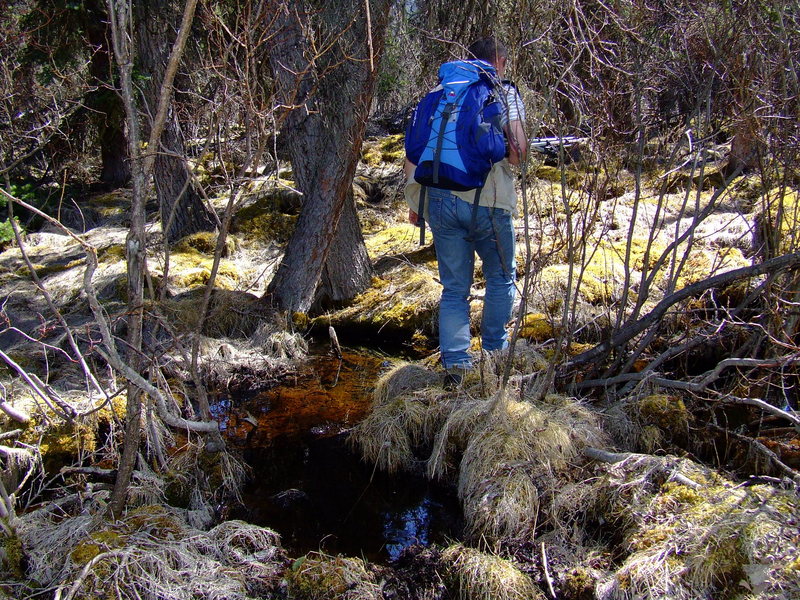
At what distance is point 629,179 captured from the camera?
27.3ft

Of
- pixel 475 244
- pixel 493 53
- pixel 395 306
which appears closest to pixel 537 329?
pixel 395 306

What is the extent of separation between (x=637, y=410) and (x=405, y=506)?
5.16ft

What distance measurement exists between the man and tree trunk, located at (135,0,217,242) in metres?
3.37

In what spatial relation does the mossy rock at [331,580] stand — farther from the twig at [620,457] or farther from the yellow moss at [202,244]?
the yellow moss at [202,244]

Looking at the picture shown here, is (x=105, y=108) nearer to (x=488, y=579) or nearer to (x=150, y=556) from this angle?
(x=150, y=556)

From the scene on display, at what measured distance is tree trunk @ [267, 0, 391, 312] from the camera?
213 inches

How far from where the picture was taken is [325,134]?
19.6ft

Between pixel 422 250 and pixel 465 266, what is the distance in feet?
10.9

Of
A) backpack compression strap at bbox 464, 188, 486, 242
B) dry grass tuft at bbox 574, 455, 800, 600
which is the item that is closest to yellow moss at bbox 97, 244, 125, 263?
backpack compression strap at bbox 464, 188, 486, 242

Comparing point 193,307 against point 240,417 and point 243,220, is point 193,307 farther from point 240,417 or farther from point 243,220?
point 243,220

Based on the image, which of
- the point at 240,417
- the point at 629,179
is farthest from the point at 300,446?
the point at 629,179

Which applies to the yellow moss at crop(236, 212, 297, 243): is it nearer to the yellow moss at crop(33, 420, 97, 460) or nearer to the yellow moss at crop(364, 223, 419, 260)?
the yellow moss at crop(364, 223, 419, 260)

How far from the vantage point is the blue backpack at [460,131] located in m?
3.79

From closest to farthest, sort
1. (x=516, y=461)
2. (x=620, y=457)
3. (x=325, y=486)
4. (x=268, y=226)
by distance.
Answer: (x=620, y=457), (x=516, y=461), (x=325, y=486), (x=268, y=226)
